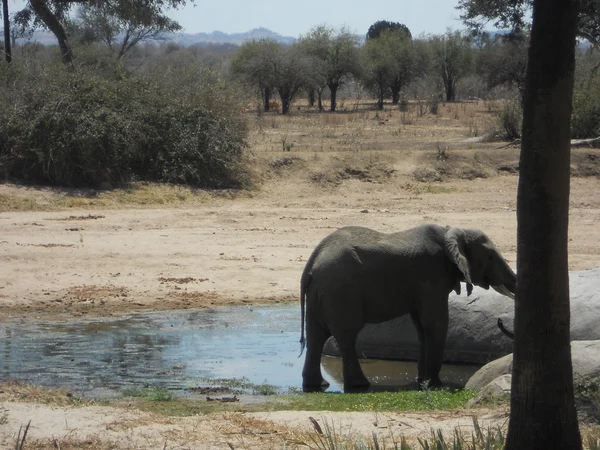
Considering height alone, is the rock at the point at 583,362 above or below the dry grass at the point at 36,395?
above

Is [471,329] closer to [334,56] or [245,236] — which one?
[245,236]

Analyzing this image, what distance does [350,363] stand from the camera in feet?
33.3

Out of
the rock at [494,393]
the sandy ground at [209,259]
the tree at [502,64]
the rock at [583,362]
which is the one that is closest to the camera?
the sandy ground at [209,259]

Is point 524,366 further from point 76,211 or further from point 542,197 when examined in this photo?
point 76,211

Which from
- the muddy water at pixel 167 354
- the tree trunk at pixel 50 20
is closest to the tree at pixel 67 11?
the tree trunk at pixel 50 20

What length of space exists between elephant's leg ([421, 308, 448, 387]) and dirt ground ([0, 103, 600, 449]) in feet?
8.13

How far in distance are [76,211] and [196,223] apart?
2906 mm

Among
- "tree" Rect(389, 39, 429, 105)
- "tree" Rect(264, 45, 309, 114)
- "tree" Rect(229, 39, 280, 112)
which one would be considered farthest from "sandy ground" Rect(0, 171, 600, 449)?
"tree" Rect(389, 39, 429, 105)

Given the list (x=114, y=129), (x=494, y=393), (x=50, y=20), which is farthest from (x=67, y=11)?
(x=494, y=393)

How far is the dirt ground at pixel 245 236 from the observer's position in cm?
722

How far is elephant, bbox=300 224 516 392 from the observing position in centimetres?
1003

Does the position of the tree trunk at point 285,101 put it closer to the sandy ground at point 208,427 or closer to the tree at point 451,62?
the tree at point 451,62

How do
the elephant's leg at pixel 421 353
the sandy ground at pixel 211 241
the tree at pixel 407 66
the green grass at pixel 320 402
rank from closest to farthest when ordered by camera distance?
the green grass at pixel 320 402 → the elephant's leg at pixel 421 353 → the sandy ground at pixel 211 241 → the tree at pixel 407 66

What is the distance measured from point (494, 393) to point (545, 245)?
323 cm
